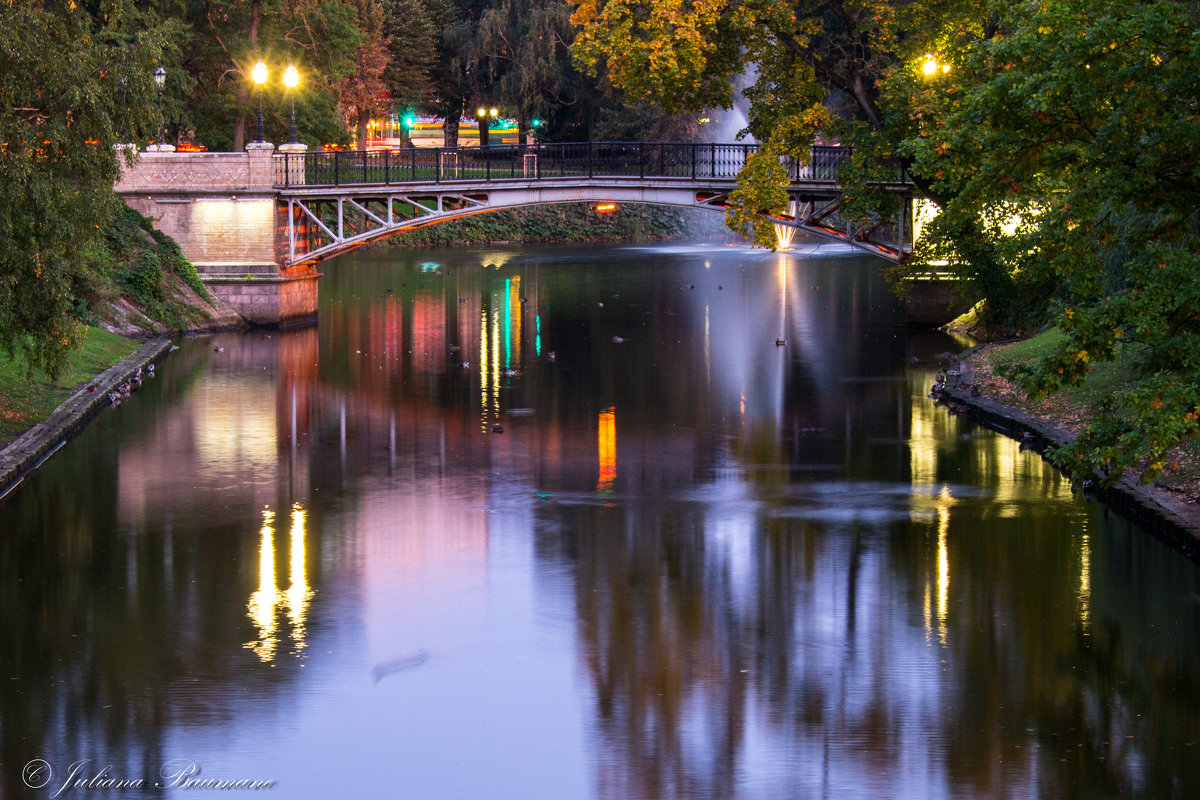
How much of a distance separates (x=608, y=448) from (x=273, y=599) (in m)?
9.37

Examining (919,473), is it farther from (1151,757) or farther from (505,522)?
(1151,757)

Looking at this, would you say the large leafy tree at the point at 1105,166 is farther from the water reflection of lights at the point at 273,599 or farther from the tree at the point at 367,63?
the tree at the point at 367,63

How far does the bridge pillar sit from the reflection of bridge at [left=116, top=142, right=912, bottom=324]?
1.1 inches

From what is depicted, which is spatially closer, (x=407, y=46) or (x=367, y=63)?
(x=367, y=63)

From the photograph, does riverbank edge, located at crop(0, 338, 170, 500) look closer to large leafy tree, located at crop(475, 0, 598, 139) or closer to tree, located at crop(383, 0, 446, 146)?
large leafy tree, located at crop(475, 0, 598, 139)

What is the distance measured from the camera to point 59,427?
80.5 ft

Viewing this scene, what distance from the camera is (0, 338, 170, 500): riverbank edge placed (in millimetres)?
21438

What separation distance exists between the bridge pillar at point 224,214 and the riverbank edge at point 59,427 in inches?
333

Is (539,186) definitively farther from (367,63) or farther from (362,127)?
(362,127)

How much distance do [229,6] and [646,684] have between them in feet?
178

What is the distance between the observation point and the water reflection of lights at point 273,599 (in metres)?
14.0

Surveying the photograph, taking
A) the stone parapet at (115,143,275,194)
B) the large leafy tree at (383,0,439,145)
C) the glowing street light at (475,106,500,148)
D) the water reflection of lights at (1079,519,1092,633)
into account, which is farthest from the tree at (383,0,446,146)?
the water reflection of lights at (1079,519,1092,633)

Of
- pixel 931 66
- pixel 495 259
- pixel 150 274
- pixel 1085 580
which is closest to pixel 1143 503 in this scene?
pixel 1085 580

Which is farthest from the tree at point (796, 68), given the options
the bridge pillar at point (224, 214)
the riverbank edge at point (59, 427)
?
the riverbank edge at point (59, 427)
